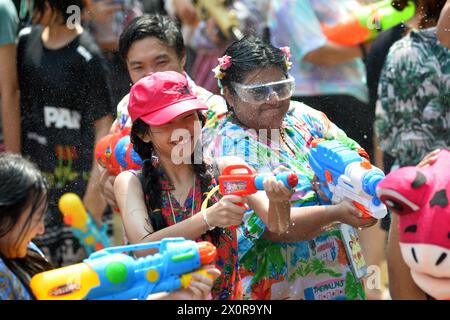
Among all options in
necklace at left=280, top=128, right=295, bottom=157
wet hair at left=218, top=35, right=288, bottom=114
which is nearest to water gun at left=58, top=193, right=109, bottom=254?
wet hair at left=218, top=35, right=288, bottom=114

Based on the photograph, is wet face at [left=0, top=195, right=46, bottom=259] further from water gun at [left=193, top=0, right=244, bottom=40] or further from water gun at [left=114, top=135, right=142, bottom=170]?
water gun at [left=193, top=0, right=244, bottom=40]

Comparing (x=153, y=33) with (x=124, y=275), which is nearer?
(x=124, y=275)

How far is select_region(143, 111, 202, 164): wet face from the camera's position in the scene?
3365 mm

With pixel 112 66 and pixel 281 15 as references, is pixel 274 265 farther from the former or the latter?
pixel 281 15

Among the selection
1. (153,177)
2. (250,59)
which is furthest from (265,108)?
(153,177)

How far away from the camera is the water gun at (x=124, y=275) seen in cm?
275

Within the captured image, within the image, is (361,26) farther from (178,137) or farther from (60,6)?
(178,137)

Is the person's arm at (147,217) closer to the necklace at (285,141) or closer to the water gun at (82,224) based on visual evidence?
the necklace at (285,141)

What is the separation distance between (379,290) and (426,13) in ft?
4.18

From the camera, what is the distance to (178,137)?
3.37 meters

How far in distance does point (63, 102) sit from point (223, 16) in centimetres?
131

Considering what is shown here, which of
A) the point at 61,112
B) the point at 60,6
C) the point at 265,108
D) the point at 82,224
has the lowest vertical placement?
the point at 82,224

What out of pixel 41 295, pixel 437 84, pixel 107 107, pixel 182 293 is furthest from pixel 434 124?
pixel 41 295

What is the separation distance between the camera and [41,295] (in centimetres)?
276
